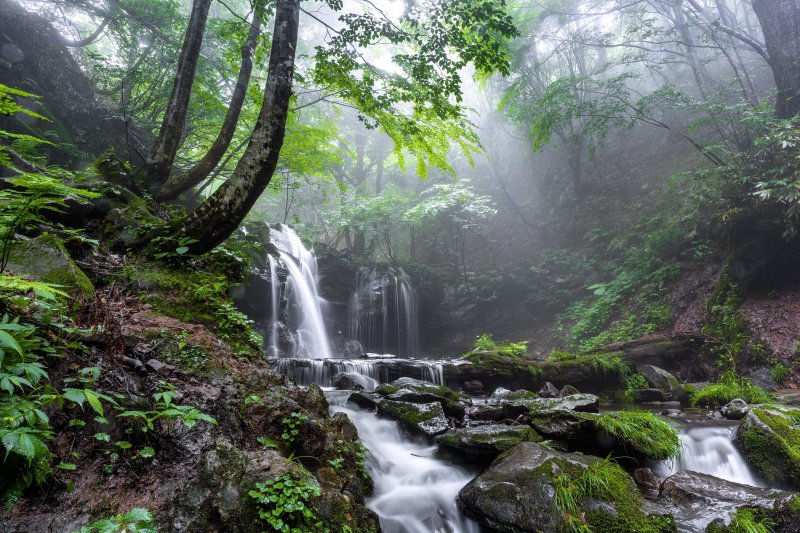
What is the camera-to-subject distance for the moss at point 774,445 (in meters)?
4.08

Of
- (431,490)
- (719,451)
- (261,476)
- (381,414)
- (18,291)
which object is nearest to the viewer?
(261,476)

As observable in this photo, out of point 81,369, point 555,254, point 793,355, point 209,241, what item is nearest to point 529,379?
point 793,355

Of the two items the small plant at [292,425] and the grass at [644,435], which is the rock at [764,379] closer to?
the grass at [644,435]

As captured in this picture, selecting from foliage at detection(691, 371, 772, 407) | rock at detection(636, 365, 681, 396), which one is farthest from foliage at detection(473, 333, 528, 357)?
foliage at detection(691, 371, 772, 407)

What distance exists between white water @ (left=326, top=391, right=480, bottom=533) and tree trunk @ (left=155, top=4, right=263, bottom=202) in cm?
502

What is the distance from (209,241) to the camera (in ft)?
14.0

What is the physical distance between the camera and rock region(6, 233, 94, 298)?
3.01m

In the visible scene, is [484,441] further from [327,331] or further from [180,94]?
[327,331]

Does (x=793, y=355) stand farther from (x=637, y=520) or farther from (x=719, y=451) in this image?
(x=637, y=520)

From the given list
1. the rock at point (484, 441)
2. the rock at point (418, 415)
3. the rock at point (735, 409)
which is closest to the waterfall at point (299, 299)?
the rock at point (418, 415)

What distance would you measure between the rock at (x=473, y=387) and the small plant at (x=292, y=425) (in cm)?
636

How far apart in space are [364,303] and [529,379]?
904 centimetres

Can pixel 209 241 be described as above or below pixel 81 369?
above

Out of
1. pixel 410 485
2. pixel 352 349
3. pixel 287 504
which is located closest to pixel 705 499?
pixel 410 485
